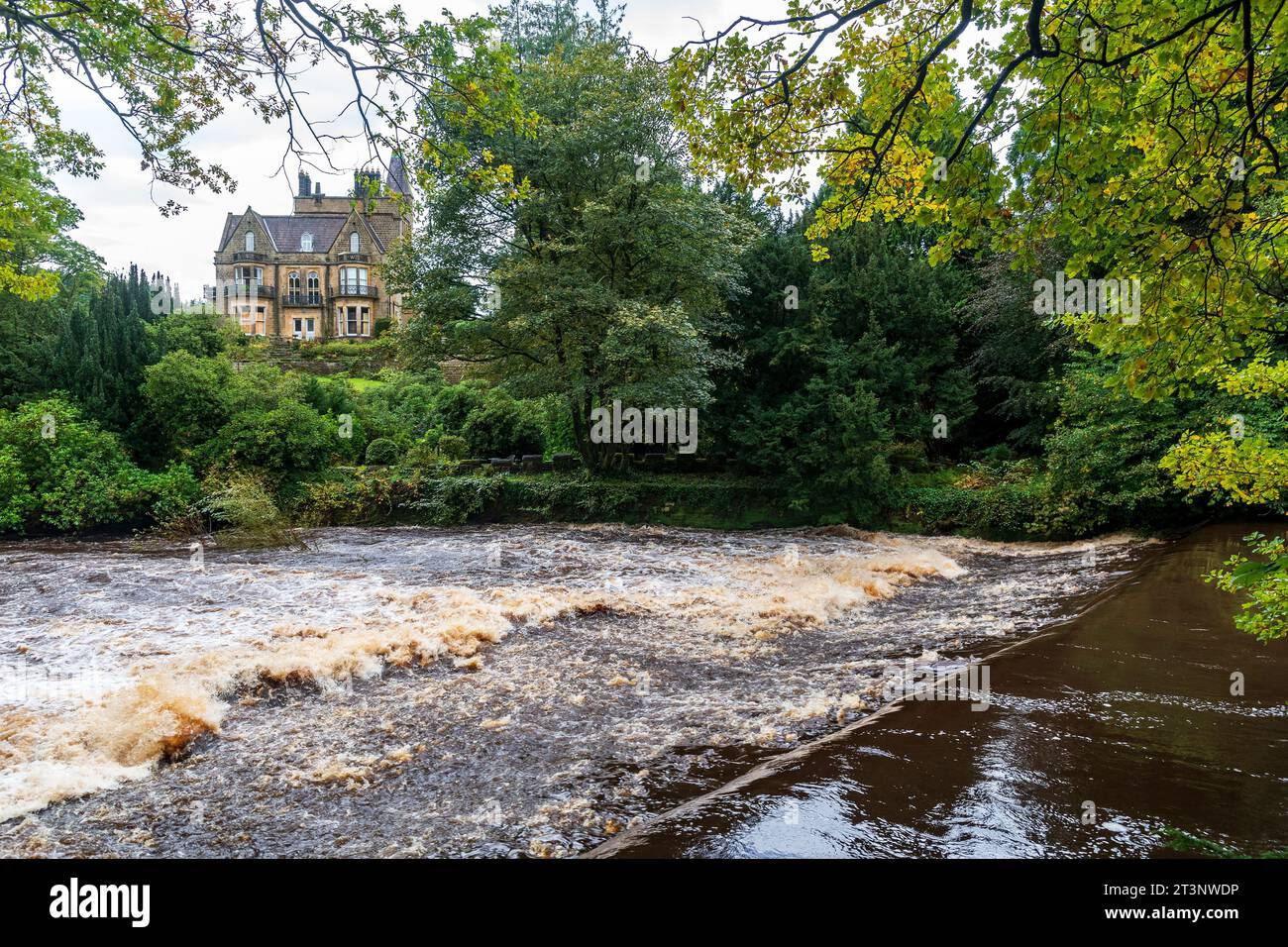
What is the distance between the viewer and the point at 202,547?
15609mm

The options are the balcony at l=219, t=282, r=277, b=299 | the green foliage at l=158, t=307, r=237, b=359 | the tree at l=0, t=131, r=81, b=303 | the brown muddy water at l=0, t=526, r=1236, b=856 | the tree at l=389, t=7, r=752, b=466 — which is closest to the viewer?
the brown muddy water at l=0, t=526, r=1236, b=856

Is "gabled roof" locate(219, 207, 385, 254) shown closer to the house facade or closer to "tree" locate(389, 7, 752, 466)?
the house facade

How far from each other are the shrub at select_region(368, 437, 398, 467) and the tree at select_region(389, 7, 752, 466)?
4.74 meters

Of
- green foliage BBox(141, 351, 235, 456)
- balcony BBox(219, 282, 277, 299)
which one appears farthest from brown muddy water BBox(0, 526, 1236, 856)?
balcony BBox(219, 282, 277, 299)

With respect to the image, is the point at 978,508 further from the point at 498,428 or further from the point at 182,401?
the point at 182,401

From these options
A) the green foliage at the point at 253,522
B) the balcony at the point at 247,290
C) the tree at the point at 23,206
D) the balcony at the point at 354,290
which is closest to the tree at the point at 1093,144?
the tree at the point at 23,206

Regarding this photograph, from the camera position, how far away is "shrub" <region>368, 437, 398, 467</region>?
966 inches

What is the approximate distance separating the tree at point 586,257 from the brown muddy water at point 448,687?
25.5ft

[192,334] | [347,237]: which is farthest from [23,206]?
[347,237]

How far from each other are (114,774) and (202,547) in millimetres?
12070

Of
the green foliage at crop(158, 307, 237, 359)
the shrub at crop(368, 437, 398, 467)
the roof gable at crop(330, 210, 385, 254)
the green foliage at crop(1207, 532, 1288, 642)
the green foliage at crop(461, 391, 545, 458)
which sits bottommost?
the green foliage at crop(1207, 532, 1288, 642)

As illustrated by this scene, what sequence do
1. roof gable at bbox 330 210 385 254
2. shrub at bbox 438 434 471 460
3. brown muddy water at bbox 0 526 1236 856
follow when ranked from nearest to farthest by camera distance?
brown muddy water at bbox 0 526 1236 856 < shrub at bbox 438 434 471 460 < roof gable at bbox 330 210 385 254

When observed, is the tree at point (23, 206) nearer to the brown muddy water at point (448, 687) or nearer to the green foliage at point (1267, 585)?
the brown muddy water at point (448, 687)
